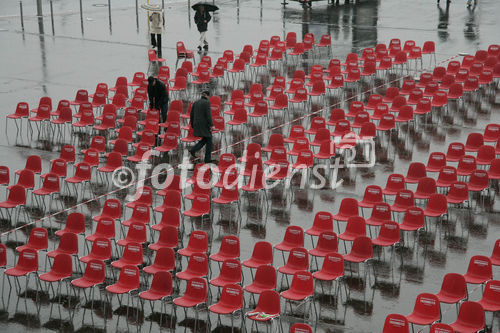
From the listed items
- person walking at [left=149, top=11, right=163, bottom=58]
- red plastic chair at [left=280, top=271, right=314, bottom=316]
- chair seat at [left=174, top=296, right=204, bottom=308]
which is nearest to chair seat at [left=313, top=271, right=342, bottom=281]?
red plastic chair at [left=280, top=271, right=314, bottom=316]

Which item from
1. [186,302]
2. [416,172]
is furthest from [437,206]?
[186,302]

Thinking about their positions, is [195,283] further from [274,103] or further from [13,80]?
[13,80]

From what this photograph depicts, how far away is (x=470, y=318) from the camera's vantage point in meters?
11.4

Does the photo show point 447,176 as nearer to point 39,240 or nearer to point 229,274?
point 229,274

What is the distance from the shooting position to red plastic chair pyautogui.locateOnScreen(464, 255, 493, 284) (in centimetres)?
1257

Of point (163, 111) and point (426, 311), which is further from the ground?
point (163, 111)

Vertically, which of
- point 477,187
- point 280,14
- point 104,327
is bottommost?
point 104,327

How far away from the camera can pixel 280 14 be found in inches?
1511

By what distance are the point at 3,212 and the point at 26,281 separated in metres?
3.12

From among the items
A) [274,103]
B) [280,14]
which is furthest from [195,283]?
[280,14]

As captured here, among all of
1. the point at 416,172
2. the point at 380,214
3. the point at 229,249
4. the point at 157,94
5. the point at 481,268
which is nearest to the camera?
the point at 481,268

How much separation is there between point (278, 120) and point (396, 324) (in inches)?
451

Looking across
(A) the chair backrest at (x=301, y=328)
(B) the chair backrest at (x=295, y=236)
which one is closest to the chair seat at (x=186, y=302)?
(A) the chair backrest at (x=301, y=328)

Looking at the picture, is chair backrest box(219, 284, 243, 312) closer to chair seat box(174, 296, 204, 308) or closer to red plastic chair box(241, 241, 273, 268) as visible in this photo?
chair seat box(174, 296, 204, 308)
